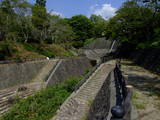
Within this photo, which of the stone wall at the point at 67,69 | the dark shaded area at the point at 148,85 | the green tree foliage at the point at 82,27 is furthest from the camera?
the green tree foliage at the point at 82,27

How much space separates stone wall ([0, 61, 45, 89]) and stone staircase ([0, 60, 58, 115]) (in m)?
0.80

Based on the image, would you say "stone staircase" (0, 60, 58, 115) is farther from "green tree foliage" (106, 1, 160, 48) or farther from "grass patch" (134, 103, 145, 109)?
"green tree foliage" (106, 1, 160, 48)

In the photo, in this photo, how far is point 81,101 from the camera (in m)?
10.6

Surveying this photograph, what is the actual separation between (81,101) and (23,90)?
7205 millimetres

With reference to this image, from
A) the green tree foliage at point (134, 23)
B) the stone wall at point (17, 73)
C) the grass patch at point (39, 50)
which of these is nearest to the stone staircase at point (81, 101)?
the green tree foliage at point (134, 23)

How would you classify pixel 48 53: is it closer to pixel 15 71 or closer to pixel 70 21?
pixel 15 71

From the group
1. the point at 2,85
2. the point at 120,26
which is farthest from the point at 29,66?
the point at 120,26

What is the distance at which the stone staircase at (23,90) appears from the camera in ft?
39.4

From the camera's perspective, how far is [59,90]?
44.0ft

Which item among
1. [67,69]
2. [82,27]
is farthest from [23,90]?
[82,27]

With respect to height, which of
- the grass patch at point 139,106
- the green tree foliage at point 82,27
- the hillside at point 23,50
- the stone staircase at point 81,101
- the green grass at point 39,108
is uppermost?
the green tree foliage at point 82,27

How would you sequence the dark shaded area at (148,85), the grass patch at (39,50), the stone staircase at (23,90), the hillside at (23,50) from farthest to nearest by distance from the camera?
the grass patch at (39,50) < the hillside at (23,50) < the stone staircase at (23,90) < the dark shaded area at (148,85)

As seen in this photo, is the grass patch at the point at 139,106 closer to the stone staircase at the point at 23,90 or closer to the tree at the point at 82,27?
the stone staircase at the point at 23,90

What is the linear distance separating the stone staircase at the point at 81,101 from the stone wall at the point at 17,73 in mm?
8678
